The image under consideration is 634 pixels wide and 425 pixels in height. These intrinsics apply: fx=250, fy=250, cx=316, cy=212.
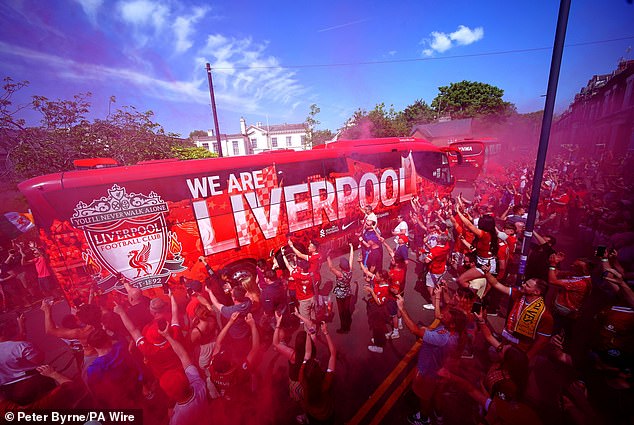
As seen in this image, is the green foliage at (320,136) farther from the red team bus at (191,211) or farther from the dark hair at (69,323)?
the dark hair at (69,323)

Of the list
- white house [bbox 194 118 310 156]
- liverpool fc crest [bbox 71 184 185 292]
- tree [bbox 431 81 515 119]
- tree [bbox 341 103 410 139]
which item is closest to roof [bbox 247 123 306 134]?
white house [bbox 194 118 310 156]

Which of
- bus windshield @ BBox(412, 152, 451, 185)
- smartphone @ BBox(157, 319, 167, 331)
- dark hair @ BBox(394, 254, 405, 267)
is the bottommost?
dark hair @ BBox(394, 254, 405, 267)

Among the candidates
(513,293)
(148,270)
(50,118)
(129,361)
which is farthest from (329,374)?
(50,118)

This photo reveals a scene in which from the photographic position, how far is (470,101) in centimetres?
5538

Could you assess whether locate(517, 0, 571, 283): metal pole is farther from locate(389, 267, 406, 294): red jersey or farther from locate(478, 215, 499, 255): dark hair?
locate(389, 267, 406, 294): red jersey

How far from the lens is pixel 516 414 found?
2.19 meters

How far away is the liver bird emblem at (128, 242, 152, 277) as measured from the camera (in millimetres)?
5301

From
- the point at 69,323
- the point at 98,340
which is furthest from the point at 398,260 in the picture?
the point at 69,323

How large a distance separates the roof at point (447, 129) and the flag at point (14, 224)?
150 ft

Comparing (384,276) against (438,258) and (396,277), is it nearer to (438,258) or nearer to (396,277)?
(396,277)

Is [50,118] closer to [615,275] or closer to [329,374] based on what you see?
[329,374]

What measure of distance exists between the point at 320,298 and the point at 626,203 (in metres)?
7.93

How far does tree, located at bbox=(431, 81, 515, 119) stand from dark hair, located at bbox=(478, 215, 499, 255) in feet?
196

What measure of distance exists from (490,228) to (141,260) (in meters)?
7.27
